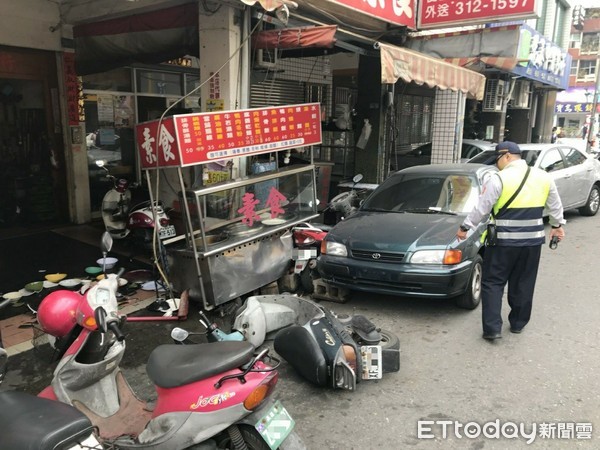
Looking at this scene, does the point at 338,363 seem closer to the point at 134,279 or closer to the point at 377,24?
the point at 134,279

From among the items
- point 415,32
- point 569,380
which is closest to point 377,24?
point 415,32

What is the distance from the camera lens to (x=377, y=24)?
8477 mm

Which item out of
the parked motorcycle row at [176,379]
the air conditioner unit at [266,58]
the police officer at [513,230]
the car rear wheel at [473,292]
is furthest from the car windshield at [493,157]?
the parked motorcycle row at [176,379]

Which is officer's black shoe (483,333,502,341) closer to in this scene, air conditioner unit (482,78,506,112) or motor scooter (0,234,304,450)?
motor scooter (0,234,304,450)

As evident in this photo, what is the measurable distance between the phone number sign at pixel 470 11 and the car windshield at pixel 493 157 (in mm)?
2448

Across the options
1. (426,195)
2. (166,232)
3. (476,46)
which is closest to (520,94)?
(476,46)

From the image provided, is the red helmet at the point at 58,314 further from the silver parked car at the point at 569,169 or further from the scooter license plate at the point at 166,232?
the silver parked car at the point at 569,169

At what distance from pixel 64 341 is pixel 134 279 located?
3.04 meters

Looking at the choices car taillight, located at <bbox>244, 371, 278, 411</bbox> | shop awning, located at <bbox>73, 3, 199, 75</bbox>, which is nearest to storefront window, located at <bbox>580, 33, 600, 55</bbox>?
shop awning, located at <bbox>73, 3, 199, 75</bbox>

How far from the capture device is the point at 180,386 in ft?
8.09

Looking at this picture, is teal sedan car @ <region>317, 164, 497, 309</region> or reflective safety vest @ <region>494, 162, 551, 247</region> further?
teal sedan car @ <region>317, 164, 497, 309</region>

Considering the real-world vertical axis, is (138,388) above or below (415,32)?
below

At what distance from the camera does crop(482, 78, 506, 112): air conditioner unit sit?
1437cm

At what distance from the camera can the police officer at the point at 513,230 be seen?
430 cm
